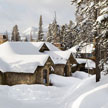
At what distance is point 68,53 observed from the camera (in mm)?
36969

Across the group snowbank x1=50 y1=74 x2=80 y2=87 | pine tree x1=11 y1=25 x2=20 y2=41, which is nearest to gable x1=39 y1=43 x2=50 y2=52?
snowbank x1=50 y1=74 x2=80 y2=87

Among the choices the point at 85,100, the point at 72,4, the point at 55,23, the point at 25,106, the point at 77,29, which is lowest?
the point at 25,106

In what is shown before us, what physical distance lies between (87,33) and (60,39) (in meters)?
44.8

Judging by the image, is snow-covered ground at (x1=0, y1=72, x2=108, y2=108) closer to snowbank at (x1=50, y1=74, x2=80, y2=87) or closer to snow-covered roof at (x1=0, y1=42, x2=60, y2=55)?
snowbank at (x1=50, y1=74, x2=80, y2=87)

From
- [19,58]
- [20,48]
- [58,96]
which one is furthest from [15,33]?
[58,96]

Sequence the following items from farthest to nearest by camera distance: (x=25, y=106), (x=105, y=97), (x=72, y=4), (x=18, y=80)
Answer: (x=18, y=80)
(x=72, y=4)
(x=25, y=106)
(x=105, y=97)

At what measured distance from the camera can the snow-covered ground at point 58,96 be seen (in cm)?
1316

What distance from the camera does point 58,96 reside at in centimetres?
2089

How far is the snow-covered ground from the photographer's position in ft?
43.2

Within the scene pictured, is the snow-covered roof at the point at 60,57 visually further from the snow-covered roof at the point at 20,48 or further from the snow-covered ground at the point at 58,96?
the snow-covered ground at the point at 58,96

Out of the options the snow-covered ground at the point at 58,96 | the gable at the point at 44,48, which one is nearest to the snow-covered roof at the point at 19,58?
the gable at the point at 44,48

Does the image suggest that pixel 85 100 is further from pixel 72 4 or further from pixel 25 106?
pixel 72 4

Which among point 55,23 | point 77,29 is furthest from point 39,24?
point 77,29

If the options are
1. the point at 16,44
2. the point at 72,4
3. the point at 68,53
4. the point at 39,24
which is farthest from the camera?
the point at 39,24
